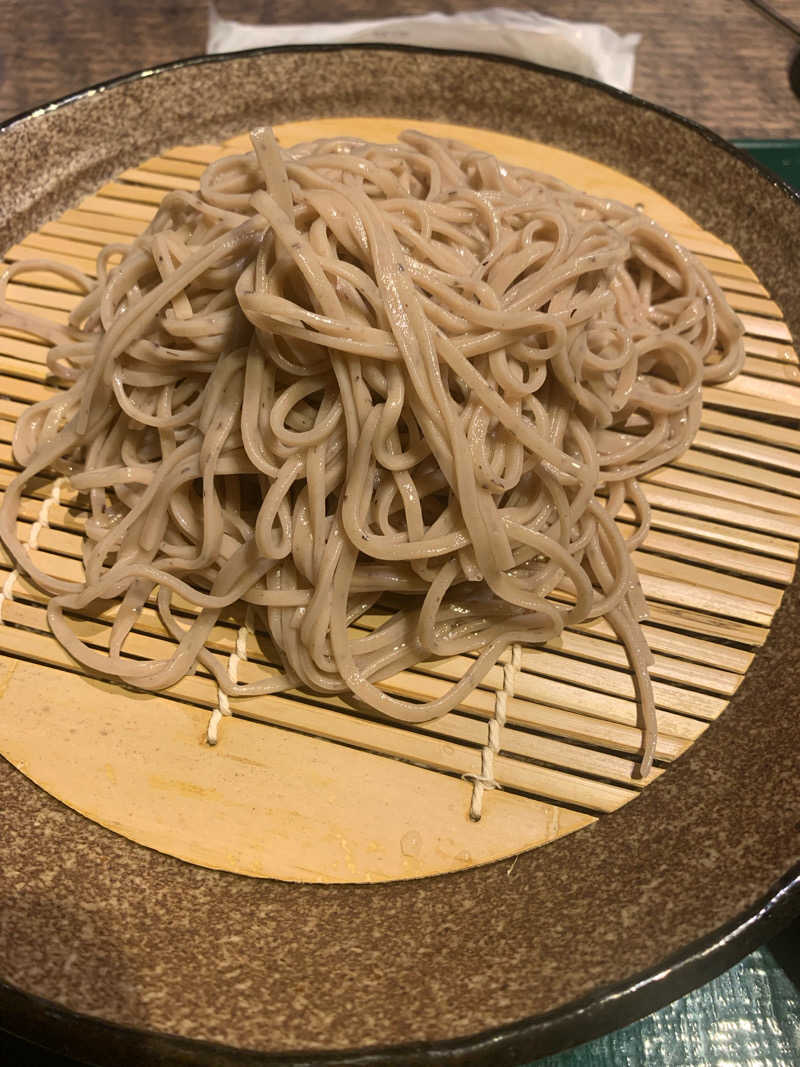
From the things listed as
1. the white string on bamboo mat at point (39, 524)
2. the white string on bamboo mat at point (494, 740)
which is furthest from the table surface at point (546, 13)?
the white string on bamboo mat at point (494, 740)

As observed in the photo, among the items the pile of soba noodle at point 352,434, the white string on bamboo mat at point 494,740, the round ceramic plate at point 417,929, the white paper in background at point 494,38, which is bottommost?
the round ceramic plate at point 417,929

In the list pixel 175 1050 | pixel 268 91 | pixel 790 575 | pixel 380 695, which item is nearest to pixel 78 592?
pixel 380 695

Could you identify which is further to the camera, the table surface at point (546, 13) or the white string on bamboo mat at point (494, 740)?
the table surface at point (546, 13)

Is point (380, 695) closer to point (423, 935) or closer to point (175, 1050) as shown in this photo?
point (423, 935)

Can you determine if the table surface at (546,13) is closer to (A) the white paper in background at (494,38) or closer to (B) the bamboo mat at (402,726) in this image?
(A) the white paper in background at (494,38)

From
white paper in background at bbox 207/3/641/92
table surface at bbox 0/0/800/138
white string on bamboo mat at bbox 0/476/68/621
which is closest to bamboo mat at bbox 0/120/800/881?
white string on bamboo mat at bbox 0/476/68/621

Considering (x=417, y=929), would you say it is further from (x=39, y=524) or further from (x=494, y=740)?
(x=39, y=524)
